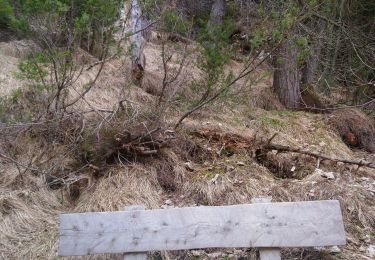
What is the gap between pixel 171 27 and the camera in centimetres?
493

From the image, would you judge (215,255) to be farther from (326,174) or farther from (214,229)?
(326,174)

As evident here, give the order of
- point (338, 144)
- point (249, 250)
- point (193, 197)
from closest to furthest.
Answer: point (249, 250) → point (193, 197) → point (338, 144)

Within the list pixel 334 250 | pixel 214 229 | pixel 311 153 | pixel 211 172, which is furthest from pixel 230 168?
pixel 214 229

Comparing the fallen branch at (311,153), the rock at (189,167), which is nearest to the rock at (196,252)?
the rock at (189,167)

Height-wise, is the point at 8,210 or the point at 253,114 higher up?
the point at 253,114

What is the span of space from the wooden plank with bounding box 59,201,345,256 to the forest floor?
417 mm

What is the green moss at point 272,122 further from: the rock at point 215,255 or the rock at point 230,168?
the rock at point 215,255

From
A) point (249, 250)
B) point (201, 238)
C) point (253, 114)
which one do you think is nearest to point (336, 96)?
point (253, 114)

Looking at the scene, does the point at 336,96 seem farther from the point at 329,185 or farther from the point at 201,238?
the point at 201,238

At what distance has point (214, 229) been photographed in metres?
3.13

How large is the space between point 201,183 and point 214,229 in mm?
1273

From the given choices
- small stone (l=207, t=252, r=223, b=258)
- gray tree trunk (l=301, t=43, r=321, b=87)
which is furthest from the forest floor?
gray tree trunk (l=301, t=43, r=321, b=87)

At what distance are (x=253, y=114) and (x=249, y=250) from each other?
2.83m

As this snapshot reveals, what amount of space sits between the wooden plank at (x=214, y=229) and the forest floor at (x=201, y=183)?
417 millimetres
